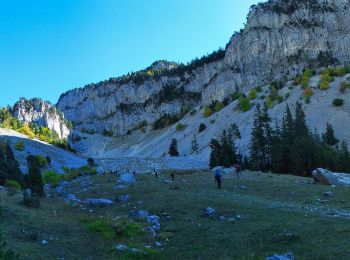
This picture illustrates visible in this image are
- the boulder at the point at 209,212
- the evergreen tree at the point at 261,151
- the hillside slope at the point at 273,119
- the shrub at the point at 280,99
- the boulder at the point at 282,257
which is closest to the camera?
the boulder at the point at 282,257

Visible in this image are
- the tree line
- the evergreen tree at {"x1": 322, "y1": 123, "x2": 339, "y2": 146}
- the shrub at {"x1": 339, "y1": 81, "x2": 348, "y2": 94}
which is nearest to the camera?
the tree line

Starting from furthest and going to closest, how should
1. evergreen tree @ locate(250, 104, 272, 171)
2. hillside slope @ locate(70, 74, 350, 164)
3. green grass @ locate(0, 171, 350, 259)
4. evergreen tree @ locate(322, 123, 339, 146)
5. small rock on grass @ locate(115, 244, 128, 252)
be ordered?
hillside slope @ locate(70, 74, 350, 164), evergreen tree @ locate(322, 123, 339, 146), evergreen tree @ locate(250, 104, 272, 171), small rock on grass @ locate(115, 244, 128, 252), green grass @ locate(0, 171, 350, 259)

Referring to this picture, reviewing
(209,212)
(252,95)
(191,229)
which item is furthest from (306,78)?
(191,229)

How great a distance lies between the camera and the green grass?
16066mm

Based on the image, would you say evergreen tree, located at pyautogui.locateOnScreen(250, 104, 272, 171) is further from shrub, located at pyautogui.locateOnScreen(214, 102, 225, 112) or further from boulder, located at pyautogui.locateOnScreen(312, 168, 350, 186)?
shrub, located at pyautogui.locateOnScreen(214, 102, 225, 112)

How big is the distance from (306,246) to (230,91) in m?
180

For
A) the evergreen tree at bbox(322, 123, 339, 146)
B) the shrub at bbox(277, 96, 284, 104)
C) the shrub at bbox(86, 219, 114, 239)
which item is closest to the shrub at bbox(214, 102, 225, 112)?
the shrub at bbox(277, 96, 284, 104)

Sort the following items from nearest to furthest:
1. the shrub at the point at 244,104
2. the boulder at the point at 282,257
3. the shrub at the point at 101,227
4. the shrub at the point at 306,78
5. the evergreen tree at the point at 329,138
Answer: the boulder at the point at 282,257, the shrub at the point at 101,227, the evergreen tree at the point at 329,138, the shrub at the point at 306,78, the shrub at the point at 244,104

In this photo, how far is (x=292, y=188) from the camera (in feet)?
113

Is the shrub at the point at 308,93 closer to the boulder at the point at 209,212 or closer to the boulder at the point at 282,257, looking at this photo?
the boulder at the point at 209,212

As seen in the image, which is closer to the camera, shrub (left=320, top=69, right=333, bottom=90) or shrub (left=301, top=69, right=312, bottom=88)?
shrub (left=320, top=69, right=333, bottom=90)

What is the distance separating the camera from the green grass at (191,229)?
16.1m

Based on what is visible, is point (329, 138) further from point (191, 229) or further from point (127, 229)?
point (127, 229)

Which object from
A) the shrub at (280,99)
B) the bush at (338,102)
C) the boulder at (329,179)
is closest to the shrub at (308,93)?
the shrub at (280,99)
